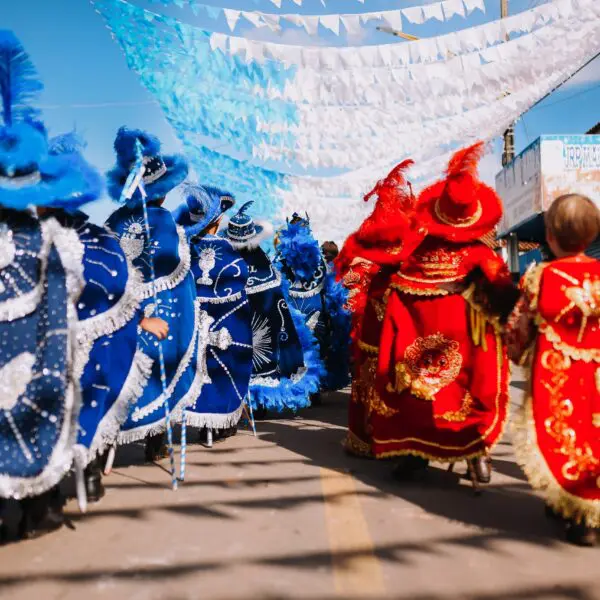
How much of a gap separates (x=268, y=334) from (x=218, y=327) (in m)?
1.53

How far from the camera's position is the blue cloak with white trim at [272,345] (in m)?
7.73

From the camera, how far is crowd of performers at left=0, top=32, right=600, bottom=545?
345cm

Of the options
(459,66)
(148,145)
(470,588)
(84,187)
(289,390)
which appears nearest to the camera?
(470,588)

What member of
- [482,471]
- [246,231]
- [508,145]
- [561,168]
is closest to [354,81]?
[246,231]

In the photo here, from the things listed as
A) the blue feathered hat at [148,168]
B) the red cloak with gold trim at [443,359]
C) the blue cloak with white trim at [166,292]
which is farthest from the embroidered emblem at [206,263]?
the red cloak with gold trim at [443,359]

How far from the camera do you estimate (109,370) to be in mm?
4012

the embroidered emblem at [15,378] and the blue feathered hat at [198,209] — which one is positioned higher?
the blue feathered hat at [198,209]

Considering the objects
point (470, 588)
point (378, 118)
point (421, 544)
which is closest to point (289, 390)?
point (378, 118)

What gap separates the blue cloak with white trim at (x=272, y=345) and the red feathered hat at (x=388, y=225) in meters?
2.17

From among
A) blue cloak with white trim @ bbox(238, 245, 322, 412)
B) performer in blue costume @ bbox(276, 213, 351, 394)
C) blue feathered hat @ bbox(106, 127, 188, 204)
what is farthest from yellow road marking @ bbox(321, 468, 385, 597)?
performer in blue costume @ bbox(276, 213, 351, 394)

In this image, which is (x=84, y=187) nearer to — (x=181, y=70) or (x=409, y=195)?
(x=409, y=195)

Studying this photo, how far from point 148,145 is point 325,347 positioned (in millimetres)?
4681

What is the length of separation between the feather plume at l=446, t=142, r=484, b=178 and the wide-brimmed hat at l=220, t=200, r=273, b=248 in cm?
322

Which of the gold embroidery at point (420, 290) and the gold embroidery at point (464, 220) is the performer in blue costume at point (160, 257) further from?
the gold embroidery at point (464, 220)
